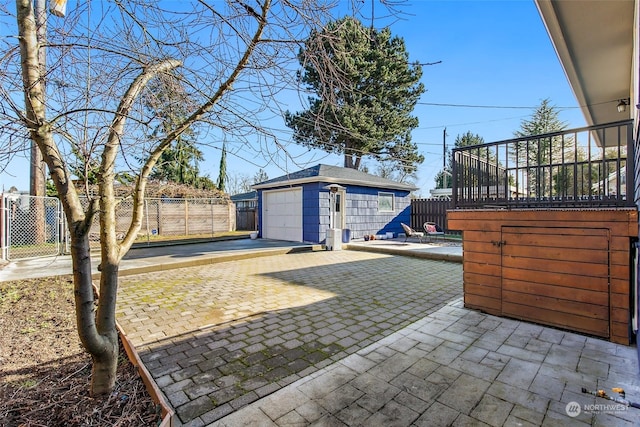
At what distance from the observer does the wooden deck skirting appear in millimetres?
2711

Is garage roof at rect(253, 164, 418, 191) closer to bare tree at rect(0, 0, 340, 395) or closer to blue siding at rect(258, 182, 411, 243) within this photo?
blue siding at rect(258, 182, 411, 243)

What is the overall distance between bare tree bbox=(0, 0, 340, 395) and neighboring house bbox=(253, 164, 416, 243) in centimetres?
736

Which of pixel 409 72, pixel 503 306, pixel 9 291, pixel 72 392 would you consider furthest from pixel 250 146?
pixel 409 72

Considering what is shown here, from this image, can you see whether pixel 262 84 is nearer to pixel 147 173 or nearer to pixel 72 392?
pixel 147 173

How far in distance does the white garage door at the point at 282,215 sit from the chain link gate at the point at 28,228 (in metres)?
6.51

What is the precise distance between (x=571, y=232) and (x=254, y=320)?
3447 millimetres

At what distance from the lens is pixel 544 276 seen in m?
3.14

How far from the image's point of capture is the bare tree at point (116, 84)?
5.28 ft

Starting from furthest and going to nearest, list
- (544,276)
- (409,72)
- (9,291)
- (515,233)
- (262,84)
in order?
(409,72)
(9,291)
(515,233)
(544,276)
(262,84)

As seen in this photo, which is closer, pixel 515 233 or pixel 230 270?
pixel 515 233

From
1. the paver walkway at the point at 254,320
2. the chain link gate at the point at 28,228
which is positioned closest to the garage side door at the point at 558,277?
the paver walkway at the point at 254,320

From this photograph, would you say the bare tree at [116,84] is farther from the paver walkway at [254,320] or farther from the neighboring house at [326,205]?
the neighboring house at [326,205]

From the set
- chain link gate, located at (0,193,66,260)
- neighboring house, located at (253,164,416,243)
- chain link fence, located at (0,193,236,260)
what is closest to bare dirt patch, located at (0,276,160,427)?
chain link fence, located at (0,193,236,260)

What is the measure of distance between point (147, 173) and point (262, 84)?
38.8 inches
